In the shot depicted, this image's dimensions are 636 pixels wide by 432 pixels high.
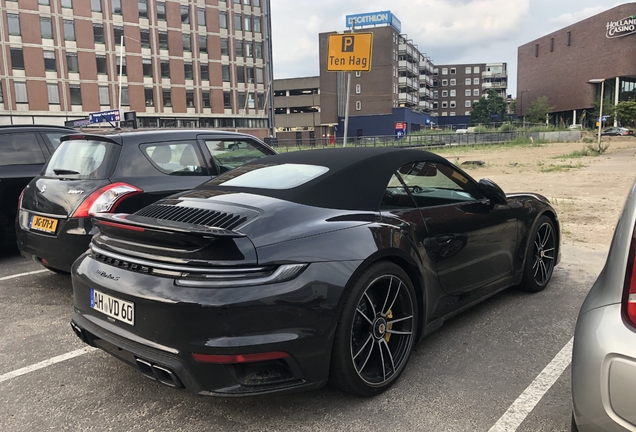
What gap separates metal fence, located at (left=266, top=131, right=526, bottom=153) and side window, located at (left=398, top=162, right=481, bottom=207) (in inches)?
1421

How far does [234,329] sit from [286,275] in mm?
349

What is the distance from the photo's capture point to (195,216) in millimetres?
2695

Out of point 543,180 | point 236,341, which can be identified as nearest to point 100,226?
point 236,341

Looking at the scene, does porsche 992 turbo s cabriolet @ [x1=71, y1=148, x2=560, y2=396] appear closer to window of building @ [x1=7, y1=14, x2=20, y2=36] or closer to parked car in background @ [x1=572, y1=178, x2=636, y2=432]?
parked car in background @ [x1=572, y1=178, x2=636, y2=432]

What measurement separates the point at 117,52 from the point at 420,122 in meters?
57.7

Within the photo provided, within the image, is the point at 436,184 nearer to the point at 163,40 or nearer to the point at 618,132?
the point at 163,40

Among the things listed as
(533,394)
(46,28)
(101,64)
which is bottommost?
(533,394)

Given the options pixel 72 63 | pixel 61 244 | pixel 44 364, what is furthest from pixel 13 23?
pixel 44 364

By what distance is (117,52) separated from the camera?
50156 millimetres

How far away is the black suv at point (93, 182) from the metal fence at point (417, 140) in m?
34.9

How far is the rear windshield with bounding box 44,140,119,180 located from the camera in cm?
450

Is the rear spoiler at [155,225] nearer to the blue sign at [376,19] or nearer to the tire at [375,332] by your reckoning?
the tire at [375,332]

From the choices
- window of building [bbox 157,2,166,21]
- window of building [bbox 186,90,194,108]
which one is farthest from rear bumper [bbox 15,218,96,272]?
window of building [bbox 157,2,166,21]

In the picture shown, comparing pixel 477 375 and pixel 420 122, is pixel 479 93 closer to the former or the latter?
pixel 420 122
